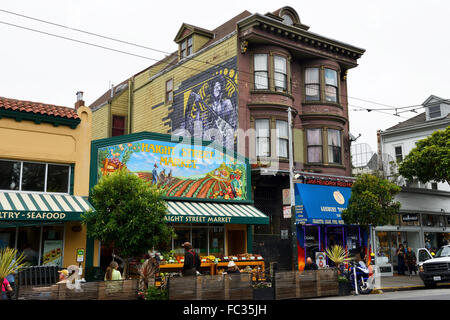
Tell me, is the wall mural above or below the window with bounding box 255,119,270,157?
above

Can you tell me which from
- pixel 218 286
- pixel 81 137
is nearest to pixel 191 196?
pixel 81 137

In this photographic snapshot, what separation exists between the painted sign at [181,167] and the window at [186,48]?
1022cm

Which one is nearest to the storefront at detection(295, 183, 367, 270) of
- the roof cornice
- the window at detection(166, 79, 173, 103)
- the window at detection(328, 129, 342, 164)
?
the window at detection(328, 129, 342, 164)

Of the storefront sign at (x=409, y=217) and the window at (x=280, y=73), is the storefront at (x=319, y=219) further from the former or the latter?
the window at (x=280, y=73)

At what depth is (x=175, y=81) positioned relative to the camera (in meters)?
29.9

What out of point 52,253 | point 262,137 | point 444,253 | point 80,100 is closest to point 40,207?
point 52,253

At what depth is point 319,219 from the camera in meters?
24.7

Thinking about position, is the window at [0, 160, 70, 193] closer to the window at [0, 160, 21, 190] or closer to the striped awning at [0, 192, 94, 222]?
the window at [0, 160, 21, 190]

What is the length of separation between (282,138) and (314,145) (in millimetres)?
2781

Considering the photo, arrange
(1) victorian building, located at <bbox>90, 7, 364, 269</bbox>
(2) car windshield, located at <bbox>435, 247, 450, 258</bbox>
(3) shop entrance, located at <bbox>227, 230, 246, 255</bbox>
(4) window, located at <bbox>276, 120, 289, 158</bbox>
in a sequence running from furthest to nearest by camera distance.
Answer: (4) window, located at <bbox>276, 120, 289, 158</bbox>, (1) victorian building, located at <bbox>90, 7, 364, 269</bbox>, (3) shop entrance, located at <bbox>227, 230, 246, 255</bbox>, (2) car windshield, located at <bbox>435, 247, 450, 258</bbox>

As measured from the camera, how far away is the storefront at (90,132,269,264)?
750 inches

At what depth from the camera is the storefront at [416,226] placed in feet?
96.3

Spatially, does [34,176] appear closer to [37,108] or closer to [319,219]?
[37,108]

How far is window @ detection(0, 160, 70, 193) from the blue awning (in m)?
12.0
